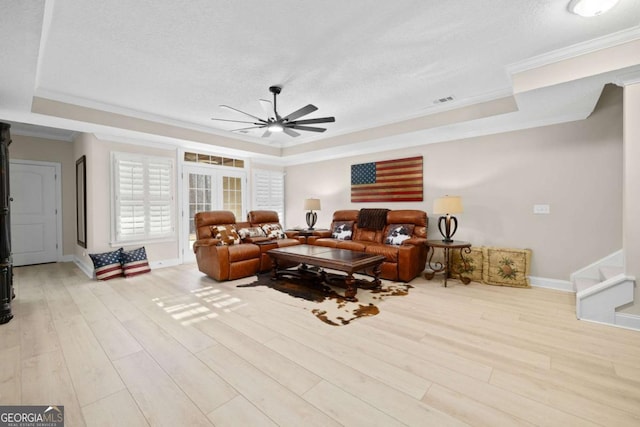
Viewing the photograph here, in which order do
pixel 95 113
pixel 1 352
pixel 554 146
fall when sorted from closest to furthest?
1. pixel 1 352
2. pixel 554 146
3. pixel 95 113

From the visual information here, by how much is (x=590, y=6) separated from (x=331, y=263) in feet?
10.5

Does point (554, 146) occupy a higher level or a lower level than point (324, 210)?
higher

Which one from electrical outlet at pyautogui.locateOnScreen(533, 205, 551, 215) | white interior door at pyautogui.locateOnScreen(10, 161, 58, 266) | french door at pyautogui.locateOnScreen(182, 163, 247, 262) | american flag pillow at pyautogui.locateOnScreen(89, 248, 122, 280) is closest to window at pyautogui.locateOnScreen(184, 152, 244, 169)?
french door at pyautogui.locateOnScreen(182, 163, 247, 262)

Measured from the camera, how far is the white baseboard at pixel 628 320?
8.33 ft

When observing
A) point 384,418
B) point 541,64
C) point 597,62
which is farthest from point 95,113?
point 597,62

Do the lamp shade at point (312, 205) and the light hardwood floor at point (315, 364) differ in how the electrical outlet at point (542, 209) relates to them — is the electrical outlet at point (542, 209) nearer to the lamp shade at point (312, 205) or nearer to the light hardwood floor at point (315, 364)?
the light hardwood floor at point (315, 364)

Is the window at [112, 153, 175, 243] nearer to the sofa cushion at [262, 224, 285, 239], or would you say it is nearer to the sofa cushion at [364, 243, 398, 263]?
the sofa cushion at [262, 224, 285, 239]

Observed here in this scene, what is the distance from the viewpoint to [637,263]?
2574 millimetres

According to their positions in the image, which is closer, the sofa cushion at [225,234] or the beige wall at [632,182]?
the beige wall at [632,182]

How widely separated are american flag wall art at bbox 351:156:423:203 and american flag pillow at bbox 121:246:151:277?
402 cm

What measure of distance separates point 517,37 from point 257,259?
4182mm

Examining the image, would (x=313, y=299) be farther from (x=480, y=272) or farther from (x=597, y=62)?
(x=597, y=62)

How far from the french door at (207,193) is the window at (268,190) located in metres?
0.31

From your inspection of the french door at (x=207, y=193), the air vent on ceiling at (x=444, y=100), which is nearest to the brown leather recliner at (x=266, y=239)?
the french door at (x=207, y=193)
